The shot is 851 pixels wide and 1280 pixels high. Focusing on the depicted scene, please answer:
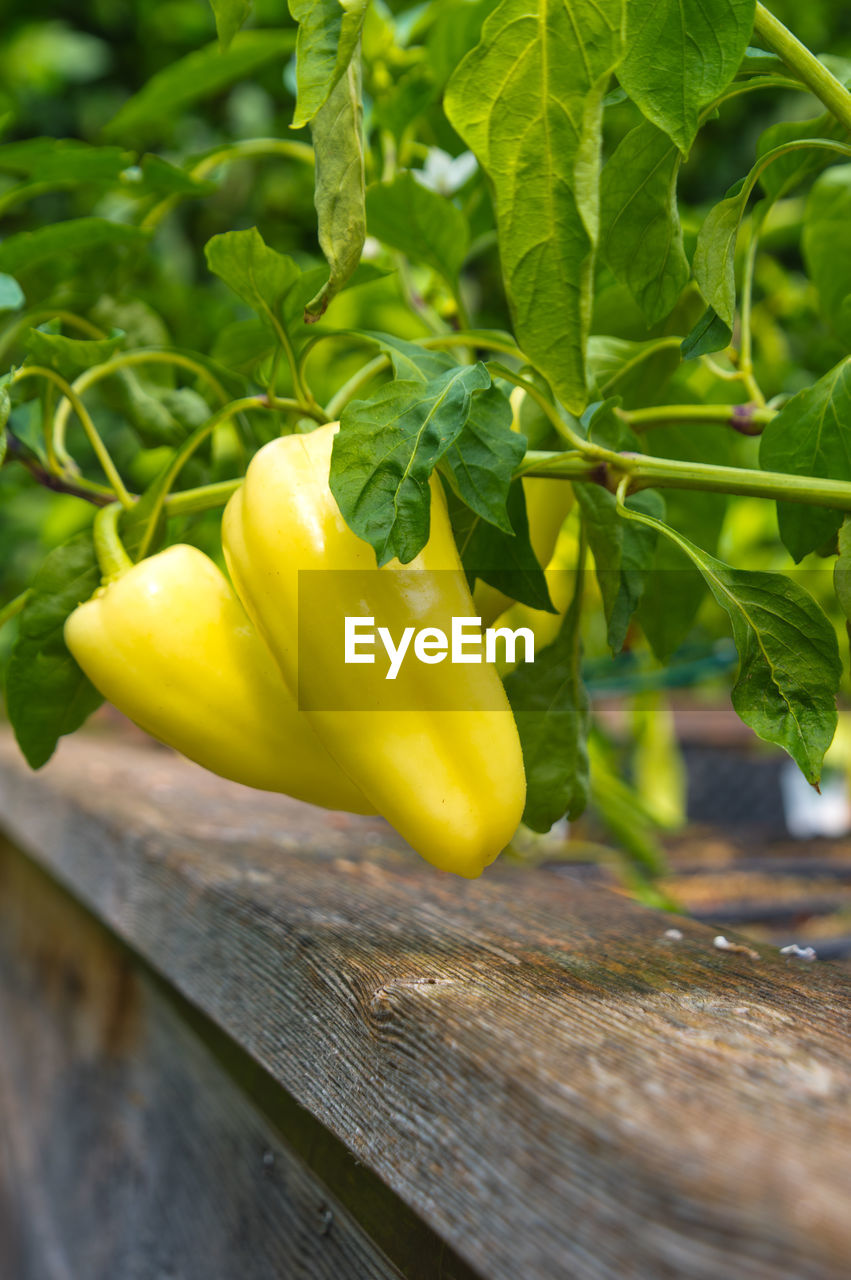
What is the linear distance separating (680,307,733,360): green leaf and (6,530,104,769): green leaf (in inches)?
9.0

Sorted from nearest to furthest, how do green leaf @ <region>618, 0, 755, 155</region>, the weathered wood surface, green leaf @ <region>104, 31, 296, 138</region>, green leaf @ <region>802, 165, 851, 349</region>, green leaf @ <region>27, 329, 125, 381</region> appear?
the weathered wood surface, green leaf @ <region>618, 0, 755, 155</region>, green leaf @ <region>27, 329, 125, 381</region>, green leaf @ <region>802, 165, 851, 349</region>, green leaf @ <region>104, 31, 296, 138</region>

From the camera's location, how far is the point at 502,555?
1.24ft

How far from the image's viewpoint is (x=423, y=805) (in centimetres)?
35

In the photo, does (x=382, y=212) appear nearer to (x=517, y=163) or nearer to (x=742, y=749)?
(x=517, y=163)

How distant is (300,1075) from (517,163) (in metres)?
0.29

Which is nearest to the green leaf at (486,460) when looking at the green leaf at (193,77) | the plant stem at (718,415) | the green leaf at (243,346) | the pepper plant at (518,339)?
the pepper plant at (518,339)

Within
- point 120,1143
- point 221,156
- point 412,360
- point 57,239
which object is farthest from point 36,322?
point 120,1143

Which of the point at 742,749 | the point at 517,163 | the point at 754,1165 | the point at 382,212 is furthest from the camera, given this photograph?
the point at 742,749

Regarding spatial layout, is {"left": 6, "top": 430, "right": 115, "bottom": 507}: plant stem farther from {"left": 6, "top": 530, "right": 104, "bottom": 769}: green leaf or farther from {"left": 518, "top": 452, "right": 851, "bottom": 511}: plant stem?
{"left": 518, "top": 452, "right": 851, "bottom": 511}: plant stem

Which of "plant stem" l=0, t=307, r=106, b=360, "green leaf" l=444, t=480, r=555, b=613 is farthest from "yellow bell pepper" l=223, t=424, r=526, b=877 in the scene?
"plant stem" l=0, t=307, r=106, b=360

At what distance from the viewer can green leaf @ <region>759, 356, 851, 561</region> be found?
1.23 feet

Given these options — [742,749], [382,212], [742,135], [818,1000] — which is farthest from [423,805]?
[742,135]

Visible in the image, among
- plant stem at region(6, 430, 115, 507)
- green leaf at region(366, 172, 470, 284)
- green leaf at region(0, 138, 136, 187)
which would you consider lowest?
plant stem at region(6, 430, 115, 507)

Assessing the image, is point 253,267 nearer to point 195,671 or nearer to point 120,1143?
point 195,671
